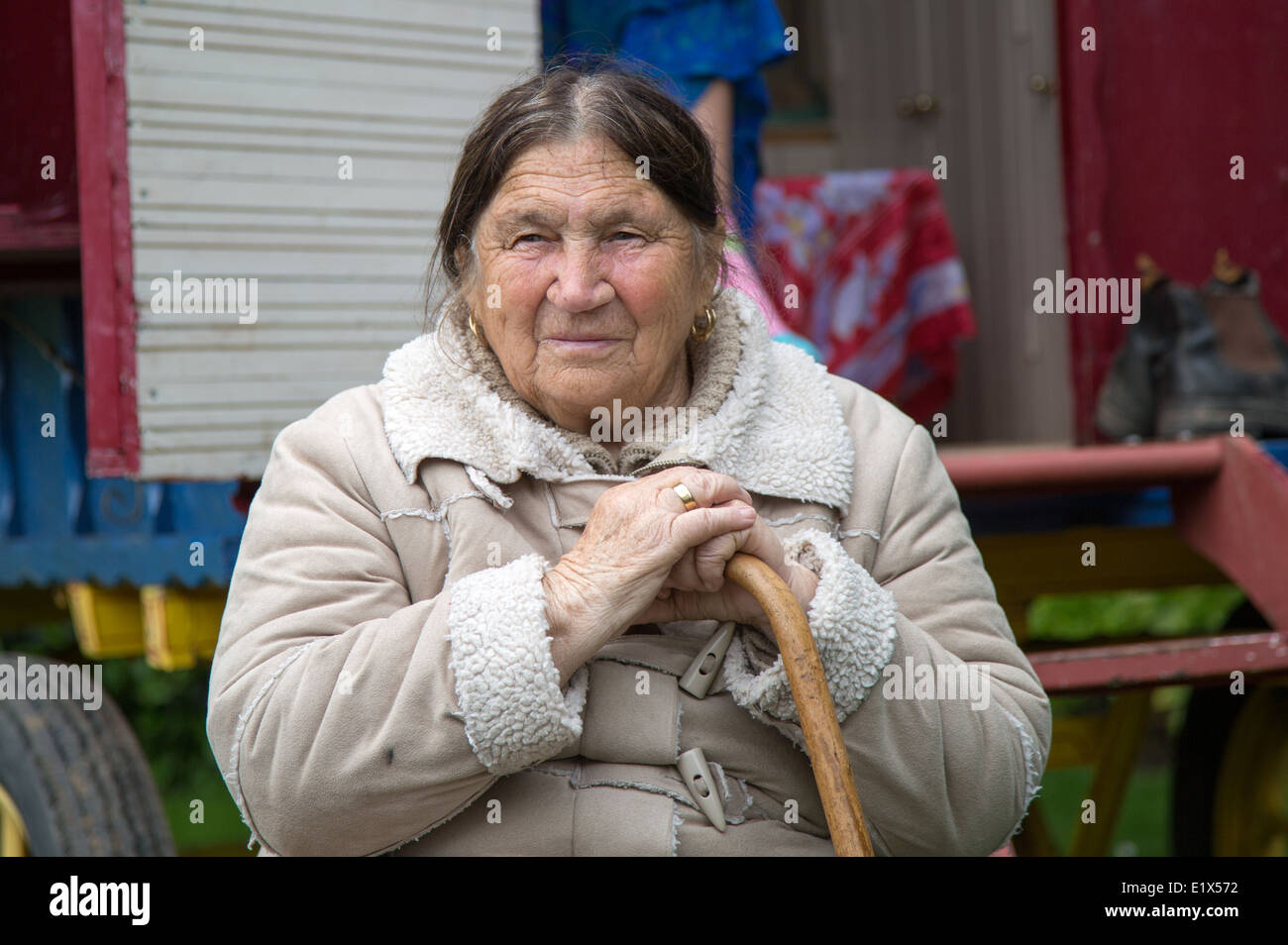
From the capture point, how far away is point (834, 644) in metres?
1.68

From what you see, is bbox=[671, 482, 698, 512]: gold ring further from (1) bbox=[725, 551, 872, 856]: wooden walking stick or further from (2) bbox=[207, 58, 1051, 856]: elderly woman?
(1) bbox=[725, 551, 872, 856]: wooden walking stick

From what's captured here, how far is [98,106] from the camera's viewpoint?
2.63m

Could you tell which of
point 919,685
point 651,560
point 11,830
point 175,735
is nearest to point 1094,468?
point 919,685

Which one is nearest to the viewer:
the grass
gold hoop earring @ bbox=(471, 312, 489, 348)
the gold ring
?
the gold ring

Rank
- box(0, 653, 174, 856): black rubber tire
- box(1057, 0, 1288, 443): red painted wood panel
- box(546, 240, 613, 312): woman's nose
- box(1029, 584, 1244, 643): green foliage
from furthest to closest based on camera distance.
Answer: box(1029, 584, 1244, 643): green foliage
box(1057, 0, 1288, 443): red painted wood panel
box(0, 653, 174, 856): black rubber tire
box(546, 240, 613, 312): woman's nose

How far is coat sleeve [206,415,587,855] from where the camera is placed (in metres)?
1.59

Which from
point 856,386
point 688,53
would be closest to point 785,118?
point 688,53

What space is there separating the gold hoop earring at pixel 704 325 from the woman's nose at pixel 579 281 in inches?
9.9

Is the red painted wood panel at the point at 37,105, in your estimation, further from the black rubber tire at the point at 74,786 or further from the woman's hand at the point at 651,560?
the woman's hand at the point at 651,560

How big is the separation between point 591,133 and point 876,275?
10.9 ft

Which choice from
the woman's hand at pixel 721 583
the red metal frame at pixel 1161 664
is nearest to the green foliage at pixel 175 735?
the red metal frame at pixel 1161 664

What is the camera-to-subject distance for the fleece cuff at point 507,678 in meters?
1.58

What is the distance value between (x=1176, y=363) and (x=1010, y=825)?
75.0 inches

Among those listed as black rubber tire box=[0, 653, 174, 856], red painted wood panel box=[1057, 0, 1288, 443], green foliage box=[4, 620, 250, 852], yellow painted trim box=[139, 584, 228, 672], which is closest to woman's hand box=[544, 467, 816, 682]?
yellow painted trim box=[139, 584, 228, 672]
